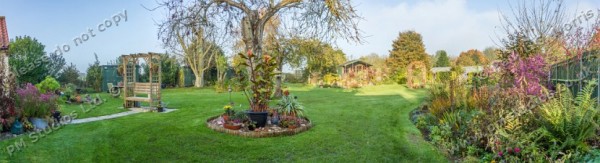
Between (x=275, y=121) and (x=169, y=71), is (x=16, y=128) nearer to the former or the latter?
(x=275, y=121)

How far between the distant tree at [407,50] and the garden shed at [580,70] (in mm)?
31749

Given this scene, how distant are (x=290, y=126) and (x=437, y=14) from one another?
8278 millimetres

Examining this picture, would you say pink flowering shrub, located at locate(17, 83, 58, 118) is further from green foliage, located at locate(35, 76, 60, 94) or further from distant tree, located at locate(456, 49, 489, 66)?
distant tree, located at locate(456, 49, 489, 66)

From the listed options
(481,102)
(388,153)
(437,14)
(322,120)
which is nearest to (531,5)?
(437,14)

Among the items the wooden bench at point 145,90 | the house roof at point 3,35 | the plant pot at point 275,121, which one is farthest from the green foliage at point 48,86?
the plant pot at point 275,121

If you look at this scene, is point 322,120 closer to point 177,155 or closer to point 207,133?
point 207,133

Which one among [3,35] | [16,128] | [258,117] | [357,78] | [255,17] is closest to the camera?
[16,128]

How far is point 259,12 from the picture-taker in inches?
429

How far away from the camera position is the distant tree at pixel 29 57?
15047 mm

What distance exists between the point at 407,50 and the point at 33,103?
1485 inches

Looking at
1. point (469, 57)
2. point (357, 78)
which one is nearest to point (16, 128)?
point (357, 78)

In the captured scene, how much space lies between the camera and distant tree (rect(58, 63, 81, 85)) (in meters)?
17.8

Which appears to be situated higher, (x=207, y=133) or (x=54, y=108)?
(x=54, y=108)

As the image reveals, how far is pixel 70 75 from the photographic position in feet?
59.2
